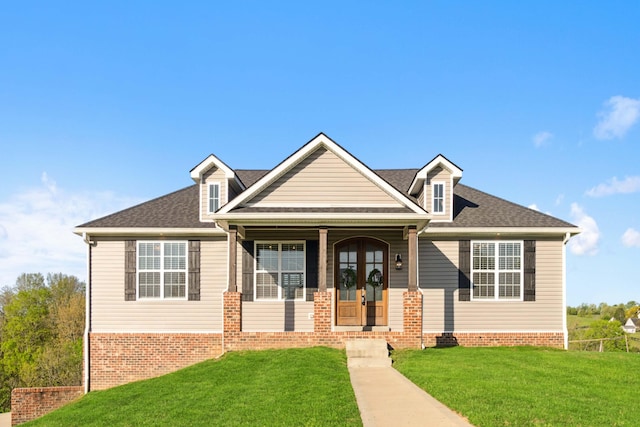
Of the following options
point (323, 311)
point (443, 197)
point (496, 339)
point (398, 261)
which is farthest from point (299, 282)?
point (496, 339)

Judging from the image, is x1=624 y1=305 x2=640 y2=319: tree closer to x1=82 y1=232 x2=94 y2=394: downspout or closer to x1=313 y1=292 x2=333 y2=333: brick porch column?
x1=313 y1=292 x2=333 y2=333: brick porch column

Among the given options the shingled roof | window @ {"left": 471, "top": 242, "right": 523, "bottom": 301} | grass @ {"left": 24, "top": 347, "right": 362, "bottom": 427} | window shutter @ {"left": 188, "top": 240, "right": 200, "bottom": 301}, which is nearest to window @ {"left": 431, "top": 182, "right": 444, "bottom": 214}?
the shingled roof

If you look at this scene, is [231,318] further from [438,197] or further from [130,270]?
[438,197]

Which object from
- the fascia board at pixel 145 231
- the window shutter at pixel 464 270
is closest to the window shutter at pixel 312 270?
the fascia board at pixel 145 231

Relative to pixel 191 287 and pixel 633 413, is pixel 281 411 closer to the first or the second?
pixel 633 413

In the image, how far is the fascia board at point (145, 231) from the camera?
571 inches

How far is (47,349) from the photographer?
1451 inches

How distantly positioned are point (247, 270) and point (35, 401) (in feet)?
25.4

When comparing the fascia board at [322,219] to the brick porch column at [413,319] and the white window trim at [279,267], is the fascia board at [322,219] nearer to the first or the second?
the white window trim at [279,267]

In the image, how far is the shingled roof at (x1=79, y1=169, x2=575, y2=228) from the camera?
48.5ft

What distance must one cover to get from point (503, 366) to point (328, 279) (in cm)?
566

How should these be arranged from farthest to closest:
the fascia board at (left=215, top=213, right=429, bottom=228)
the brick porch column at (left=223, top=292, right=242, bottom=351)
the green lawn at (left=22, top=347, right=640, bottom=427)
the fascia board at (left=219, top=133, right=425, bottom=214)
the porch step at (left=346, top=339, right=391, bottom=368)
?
the fascia board at (left=219, top=133, right=425, bottom=214) → the brick porch column at (left=223, top=292, right=242, bottom=351) → the fascia board at (left=215, top=213, right=429, bottom=228) → the porch step at (left=346, top=339, right=391, bottom=368) → the green lawn at (left=22, top=347, right=640, bottom=427)

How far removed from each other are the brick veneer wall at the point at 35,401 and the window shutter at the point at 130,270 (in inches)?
134

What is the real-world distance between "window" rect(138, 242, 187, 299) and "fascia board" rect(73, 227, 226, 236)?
1.13 ft
